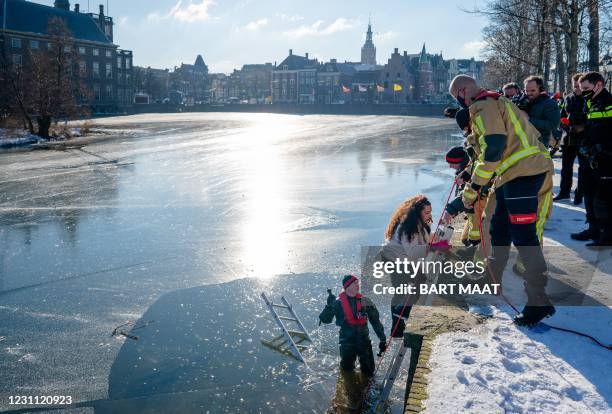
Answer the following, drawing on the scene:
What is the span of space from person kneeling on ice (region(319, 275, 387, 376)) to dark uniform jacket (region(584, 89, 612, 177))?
3.73 m

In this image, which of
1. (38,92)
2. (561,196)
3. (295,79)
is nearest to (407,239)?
(561,196)

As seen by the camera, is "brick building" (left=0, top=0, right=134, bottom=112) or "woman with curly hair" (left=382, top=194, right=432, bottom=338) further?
"brick building" (left=0, top=0, right=134, bottom=112)

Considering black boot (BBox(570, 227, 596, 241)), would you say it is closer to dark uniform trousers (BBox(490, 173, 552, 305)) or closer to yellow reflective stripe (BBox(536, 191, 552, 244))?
yellow reflective stripe (BBox(536, 191, 552, 244))

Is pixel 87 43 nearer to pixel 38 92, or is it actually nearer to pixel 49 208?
pixel 38 92

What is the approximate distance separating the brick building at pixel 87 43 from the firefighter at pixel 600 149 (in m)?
75.9

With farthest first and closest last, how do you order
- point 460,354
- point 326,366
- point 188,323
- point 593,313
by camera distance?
point 188,323
point 326,366
point 593,313
point 460,354

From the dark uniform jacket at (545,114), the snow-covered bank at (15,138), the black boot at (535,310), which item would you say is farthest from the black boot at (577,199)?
the snow-covered bank at (15,138)

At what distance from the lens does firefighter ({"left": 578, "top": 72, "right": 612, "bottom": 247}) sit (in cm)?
642

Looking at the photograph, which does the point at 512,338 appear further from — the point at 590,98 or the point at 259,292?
the point at 590,98

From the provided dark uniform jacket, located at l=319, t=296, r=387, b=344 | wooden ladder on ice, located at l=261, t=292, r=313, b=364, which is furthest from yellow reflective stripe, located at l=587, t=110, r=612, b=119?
wooden ladder on ice, located at l=261, t=292, r=313, b=364

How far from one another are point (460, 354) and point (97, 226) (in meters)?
8.16

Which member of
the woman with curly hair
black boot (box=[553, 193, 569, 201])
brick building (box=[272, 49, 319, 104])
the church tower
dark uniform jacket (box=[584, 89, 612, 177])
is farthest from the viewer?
the church tower

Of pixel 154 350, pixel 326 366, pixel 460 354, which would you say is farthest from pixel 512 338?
pixel 154 350

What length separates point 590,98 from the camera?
6727 millimetres
